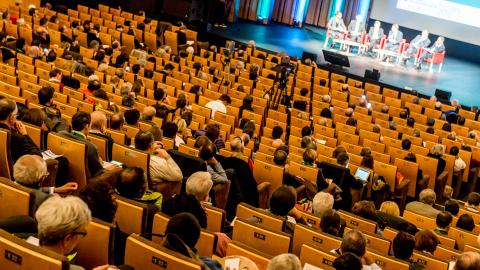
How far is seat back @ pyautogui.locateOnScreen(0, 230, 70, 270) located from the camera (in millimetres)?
3324

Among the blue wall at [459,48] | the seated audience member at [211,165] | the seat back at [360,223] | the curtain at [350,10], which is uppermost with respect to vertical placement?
the curtain at [350,10]

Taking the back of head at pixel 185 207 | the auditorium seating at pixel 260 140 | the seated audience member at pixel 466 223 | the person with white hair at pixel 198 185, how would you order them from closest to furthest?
1. the auditorium seating at pixel 260 140
2. the back of head at pixel 185 207
3. the person with white hair at pixel 198 185
4. the seated audience member at pixel 466 223

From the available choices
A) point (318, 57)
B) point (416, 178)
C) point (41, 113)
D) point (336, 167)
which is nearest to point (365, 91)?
point (318, 57)

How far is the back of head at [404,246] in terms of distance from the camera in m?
5.53

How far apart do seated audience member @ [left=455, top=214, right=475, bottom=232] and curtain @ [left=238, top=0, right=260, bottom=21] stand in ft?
65.9

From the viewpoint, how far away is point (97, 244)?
4152 mm

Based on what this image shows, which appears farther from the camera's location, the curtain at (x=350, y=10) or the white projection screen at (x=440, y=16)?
the curtain at (x=350, y=10)

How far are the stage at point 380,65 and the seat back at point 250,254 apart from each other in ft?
51.3

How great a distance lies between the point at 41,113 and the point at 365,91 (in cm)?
1139

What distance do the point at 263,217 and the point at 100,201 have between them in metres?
1.77

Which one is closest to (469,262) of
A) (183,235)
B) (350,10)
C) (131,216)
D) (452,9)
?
(183,235)

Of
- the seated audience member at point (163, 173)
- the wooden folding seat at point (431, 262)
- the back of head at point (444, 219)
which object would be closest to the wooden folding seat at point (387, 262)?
the wooden folding seat at point (431, 262)

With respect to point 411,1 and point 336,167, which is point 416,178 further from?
point 411,1

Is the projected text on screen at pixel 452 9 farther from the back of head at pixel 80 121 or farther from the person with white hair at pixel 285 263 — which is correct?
the person with white hair at pixel 285 263
